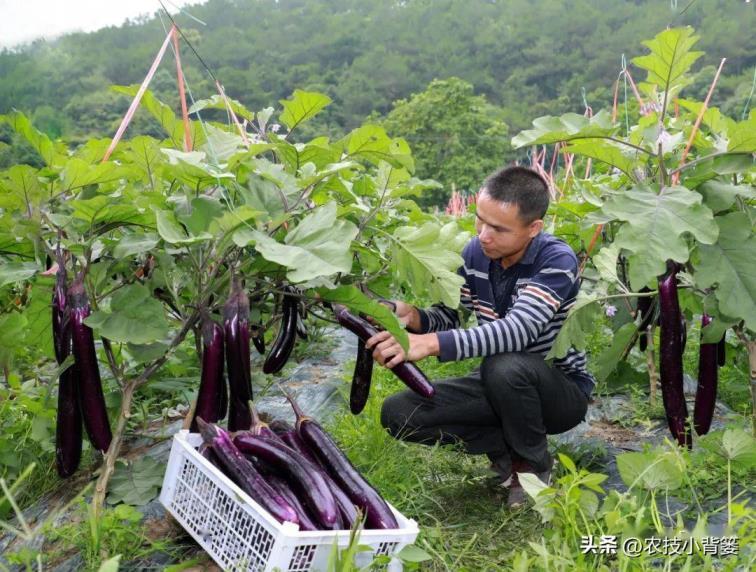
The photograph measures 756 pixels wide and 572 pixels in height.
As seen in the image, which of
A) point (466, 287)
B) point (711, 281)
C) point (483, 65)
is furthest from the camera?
point (483, 65)

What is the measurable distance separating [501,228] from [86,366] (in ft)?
3.95

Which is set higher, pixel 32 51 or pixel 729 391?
pixel 32 51

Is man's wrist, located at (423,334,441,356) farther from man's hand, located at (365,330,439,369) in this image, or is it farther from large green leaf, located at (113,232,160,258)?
large green leaf, located at (113,232,160,258)

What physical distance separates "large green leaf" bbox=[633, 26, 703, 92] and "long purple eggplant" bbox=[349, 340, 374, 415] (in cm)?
100

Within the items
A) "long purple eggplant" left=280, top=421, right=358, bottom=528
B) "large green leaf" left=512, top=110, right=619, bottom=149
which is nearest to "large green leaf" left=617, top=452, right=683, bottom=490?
"long purple eggplant" left=280, top=421, right=358, bottom=528

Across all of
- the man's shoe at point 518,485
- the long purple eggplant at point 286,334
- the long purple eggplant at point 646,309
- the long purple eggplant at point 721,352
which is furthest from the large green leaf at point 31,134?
the long purple eggplant at point 721,352

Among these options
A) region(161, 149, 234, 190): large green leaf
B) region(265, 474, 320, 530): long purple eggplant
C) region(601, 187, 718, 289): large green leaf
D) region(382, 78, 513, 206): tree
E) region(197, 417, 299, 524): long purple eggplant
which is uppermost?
region(161, 149, 234, 190): large green leaf

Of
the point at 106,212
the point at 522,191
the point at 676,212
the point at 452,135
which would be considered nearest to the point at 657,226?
the point at 676,212

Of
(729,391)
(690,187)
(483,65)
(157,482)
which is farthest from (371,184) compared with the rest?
(483,65)

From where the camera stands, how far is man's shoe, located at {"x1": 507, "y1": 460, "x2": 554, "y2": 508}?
7.73 ft

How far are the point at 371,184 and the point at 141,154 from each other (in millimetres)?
662

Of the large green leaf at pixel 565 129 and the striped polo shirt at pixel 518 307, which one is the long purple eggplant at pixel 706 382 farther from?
the large green leaf at pixel 565 129

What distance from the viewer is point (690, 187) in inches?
82.5

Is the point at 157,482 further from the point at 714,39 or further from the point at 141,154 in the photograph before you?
the point at 714,39
